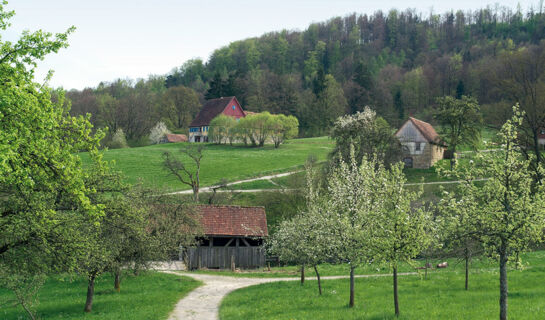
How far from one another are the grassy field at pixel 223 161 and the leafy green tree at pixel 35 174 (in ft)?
127

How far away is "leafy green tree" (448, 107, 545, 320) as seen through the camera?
41.8 ft

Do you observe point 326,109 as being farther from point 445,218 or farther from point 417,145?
point 445,218

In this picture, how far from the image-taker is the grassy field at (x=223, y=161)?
6031 cm

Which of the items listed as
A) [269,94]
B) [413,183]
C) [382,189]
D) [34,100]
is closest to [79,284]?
[34,100]

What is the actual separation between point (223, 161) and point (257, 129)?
48.6 feet

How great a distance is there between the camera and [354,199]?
19.4 m

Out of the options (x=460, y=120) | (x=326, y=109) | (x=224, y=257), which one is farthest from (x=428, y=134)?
(x=326, y=109)

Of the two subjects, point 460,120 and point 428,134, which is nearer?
point 460,120

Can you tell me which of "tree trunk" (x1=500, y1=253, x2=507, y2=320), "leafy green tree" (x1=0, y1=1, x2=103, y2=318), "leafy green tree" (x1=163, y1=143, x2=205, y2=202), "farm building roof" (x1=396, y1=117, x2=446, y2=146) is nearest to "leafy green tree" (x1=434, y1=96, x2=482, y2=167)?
"farm building roof" (x1=396, y1=117, x2=446, y2=146)

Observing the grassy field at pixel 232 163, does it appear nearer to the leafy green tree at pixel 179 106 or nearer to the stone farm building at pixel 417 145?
the stone farm building at pixel 417 145

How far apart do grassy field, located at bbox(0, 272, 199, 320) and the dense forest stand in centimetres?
3442

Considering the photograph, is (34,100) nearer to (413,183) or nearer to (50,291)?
(50,291)

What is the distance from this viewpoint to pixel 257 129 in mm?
82000

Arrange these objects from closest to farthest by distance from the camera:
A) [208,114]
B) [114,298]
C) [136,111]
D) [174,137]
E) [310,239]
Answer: [310,239] → [114,298] → [136,111] → [208,114] → [174,137]
